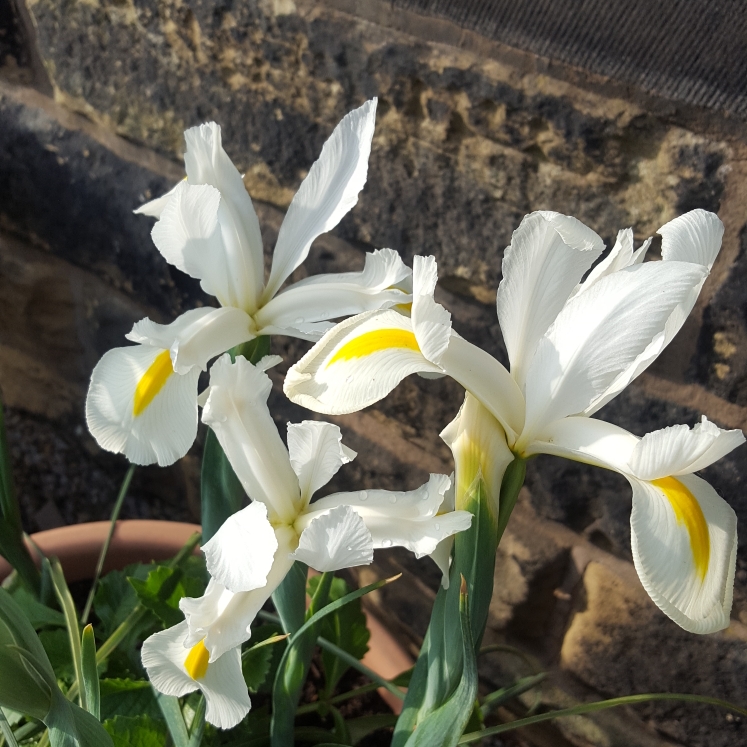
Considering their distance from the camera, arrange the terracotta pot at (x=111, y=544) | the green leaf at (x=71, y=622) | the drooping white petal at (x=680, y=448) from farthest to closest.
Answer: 1. the terracotta pot at (x=111, y=544)
2. the green leaf at (x=71, y=622)
3. the drooping white petal at (x=680, y=448)

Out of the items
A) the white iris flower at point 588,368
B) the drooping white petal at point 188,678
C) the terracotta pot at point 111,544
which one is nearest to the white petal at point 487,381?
the white iris flower at point 588,368

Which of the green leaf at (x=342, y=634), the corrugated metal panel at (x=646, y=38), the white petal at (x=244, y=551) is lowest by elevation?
the green leaf at (x=342, y=634)

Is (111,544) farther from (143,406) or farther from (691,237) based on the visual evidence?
(691,237)

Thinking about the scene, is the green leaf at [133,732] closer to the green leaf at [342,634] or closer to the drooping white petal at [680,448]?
the green leaf at [342,634]

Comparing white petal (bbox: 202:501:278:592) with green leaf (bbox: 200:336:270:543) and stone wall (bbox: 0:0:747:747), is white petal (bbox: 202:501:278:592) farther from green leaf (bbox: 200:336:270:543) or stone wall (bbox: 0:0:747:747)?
stone wall (bbox: 0:0:747:747)

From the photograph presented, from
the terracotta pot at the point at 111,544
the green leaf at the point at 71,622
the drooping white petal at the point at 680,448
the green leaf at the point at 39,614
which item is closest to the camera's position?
the drooping white petal at the point at 680,448

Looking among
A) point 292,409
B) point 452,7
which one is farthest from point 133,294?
point 452,7

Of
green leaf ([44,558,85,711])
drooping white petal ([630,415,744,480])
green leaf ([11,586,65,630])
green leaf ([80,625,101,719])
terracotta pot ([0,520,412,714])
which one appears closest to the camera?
drooping white petal ([630,415,744,480])

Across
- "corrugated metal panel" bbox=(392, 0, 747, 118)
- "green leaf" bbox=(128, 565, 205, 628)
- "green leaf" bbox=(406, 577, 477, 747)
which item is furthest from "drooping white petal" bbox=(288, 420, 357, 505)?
"corrugated metal panel" bbox=(392, 0, 747, 118)
